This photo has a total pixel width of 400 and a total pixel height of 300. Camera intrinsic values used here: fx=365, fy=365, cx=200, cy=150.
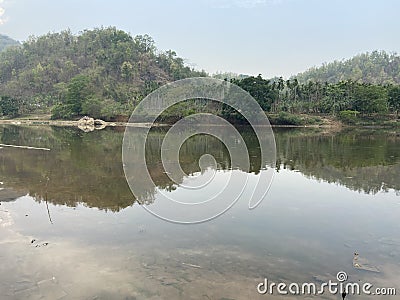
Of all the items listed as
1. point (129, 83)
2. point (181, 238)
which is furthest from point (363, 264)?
point (129, 83)

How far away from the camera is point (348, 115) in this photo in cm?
4122

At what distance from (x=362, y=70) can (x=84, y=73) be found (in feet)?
216

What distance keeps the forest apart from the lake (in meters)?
30.6

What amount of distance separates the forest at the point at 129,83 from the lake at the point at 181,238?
1205 inches

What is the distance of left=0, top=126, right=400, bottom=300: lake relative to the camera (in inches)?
217

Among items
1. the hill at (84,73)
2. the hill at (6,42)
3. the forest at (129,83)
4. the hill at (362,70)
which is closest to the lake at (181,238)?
the forest at (129,83)

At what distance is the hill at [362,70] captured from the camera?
81.2 metres

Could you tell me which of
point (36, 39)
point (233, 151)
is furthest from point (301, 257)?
point (36, 39)

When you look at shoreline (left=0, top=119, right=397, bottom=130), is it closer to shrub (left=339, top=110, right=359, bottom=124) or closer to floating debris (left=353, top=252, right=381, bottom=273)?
shrub (left=339, top=110, right=359, bottom=124)

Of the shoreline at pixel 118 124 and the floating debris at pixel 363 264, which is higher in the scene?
the shoreline at pixel 118 124

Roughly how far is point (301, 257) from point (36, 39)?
10277 centimetres

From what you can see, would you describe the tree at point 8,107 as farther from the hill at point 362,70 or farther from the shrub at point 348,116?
the hill at point 362,70

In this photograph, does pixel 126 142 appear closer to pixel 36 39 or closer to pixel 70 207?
pixel 70 207

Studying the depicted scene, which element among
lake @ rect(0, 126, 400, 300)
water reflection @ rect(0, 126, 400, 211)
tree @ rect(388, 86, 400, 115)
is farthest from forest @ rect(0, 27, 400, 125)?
lake @ rect(0, 126, 400, 300)
